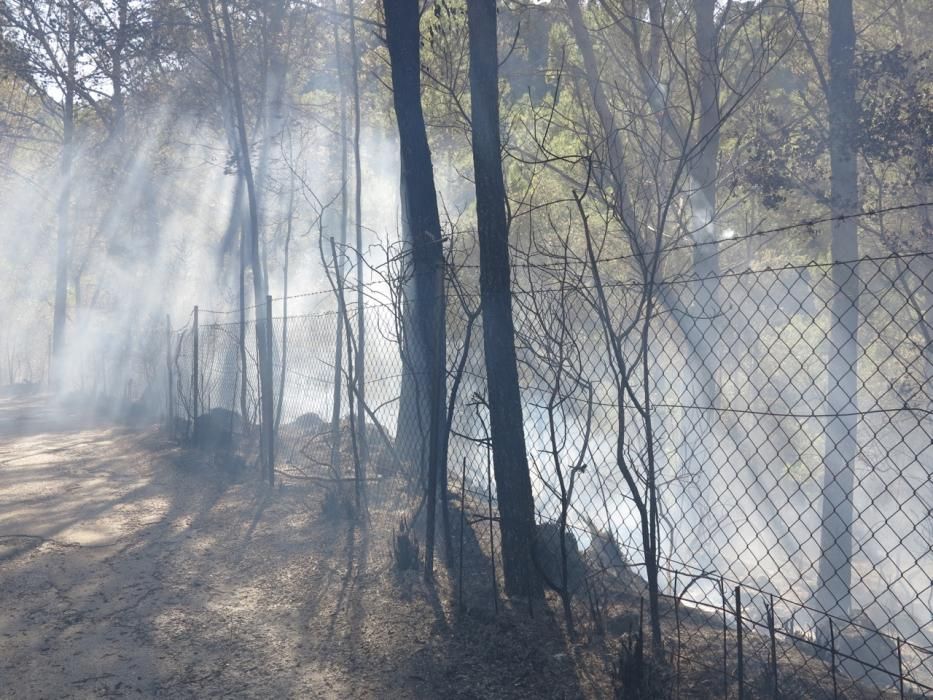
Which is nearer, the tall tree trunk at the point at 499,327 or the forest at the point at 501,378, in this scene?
the forest at the point at 501,378

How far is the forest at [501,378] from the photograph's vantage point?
13.7 ft

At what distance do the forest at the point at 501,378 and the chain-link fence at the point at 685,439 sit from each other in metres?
0.08

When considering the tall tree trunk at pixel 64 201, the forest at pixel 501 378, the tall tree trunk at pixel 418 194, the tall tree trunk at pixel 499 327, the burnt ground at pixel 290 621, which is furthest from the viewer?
the tall tree trunk at pixel 64 201

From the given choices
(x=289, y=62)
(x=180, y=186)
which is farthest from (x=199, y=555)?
(x=180, y=186)

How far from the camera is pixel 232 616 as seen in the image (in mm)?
4953

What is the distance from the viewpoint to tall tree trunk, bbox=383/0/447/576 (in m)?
5.81

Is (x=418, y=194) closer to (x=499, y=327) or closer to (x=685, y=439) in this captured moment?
(x=499, y=327)

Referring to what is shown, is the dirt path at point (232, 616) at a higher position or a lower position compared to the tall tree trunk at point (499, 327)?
lower

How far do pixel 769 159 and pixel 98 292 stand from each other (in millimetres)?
35384

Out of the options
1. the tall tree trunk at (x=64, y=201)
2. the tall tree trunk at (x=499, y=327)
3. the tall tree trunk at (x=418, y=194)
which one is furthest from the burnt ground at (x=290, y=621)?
the tall tree trunk at (x=64, y=201)

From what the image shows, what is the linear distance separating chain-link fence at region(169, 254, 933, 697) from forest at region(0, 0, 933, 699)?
8 cm

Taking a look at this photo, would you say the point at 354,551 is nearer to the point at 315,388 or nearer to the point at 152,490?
the point at 152,490

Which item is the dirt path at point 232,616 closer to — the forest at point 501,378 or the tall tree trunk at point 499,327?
the forest at point 501,378

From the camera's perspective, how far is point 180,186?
85.0ft
